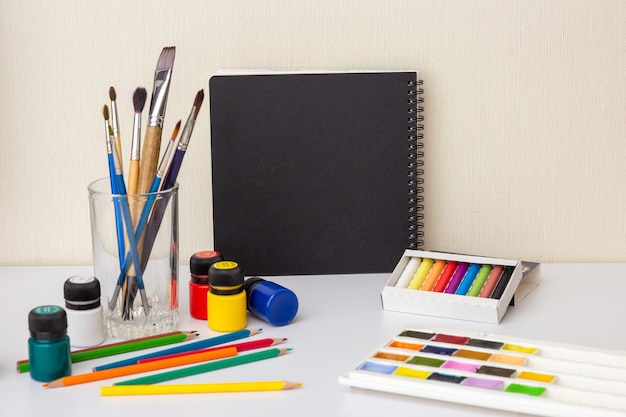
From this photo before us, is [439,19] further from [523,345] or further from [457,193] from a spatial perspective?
[523,345]

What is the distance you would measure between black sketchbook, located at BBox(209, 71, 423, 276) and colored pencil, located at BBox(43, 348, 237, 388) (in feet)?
0.90

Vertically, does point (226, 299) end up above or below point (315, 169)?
below

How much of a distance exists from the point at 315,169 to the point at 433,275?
20 cm

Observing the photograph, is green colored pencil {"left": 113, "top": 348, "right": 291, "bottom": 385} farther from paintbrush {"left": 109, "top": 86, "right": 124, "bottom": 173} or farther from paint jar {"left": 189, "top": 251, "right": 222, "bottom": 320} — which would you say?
paintbrush {"left": 109, "top": 86, "right": 124, "bottom": 173}

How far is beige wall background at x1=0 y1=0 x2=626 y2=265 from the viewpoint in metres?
1.11

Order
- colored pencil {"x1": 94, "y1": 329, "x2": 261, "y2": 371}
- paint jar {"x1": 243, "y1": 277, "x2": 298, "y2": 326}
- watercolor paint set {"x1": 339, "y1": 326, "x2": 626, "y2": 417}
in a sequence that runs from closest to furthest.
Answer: watercolor paint set {"x1": 339, "y1": 326, "x2": 626, "y2": 417}
colored pencil {"x1": 94, "y1": 329, "x2": 261, "y2": 371}
paint jar {"x1": 243, "y1": 277, "x2": 298, "y2": 326}

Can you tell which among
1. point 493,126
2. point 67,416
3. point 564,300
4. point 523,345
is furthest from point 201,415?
point 493,126

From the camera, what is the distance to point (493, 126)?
3.75 feet

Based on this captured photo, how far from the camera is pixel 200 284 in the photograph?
97 centimetres

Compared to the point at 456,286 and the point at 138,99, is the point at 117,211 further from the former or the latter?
the point at 456,286

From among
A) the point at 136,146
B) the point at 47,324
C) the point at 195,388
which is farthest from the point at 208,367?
the point at 136,146

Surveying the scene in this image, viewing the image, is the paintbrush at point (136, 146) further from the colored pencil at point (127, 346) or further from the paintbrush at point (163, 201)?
the colored pencil at point (127, 346)

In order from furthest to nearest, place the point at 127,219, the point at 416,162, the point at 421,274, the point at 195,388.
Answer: the point at 416,162, the point at 421,274, the point at 127,219, the point at 195,388

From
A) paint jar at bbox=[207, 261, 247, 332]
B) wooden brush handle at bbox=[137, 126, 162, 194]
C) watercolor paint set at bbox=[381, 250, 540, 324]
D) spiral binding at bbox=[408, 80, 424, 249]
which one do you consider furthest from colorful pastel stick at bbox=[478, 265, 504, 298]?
wooden brush handle at bbox=[137, 126, 162, 194]
